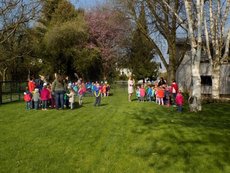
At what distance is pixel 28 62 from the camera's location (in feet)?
178

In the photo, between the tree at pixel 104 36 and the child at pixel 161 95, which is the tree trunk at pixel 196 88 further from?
the tree at pixel 104 36

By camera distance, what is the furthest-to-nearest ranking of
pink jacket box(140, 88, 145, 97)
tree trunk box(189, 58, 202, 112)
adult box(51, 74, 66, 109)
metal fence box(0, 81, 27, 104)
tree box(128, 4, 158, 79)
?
tree box(128, 4, 158, 79), metal fence box(0, 81, 27, 104), pink jacket box(140, 88, 145, 97), adult box(51, 74, 66, 109), tree trunk box(189, 58, 202, 112)

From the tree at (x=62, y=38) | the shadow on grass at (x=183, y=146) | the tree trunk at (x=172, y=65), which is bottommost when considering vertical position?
the shadow on grass at (x=183, y=146)

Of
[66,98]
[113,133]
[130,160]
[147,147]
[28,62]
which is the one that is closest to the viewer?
[130,160]

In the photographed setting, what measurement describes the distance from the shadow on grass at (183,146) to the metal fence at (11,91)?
14308mm

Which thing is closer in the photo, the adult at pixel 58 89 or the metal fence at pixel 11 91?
the adult at pixel 58 89

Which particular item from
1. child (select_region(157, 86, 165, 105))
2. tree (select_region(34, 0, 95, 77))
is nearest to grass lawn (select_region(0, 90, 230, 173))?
child (select_region(157, 86, 165, 105))

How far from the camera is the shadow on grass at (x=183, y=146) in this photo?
334 inches

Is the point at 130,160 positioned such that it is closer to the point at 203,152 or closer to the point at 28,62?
the point at 203,152

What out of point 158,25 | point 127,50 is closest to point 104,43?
point 127,50

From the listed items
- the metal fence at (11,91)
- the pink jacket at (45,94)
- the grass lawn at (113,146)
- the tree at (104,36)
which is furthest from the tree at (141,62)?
the grass lawn at (113,146)

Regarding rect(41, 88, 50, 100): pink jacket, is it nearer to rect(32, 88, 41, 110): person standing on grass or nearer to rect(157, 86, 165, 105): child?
rect(32, 88, 41, 110): person standing on grass

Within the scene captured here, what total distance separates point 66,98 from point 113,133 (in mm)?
→ 8294

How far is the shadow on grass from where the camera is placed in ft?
27.8
